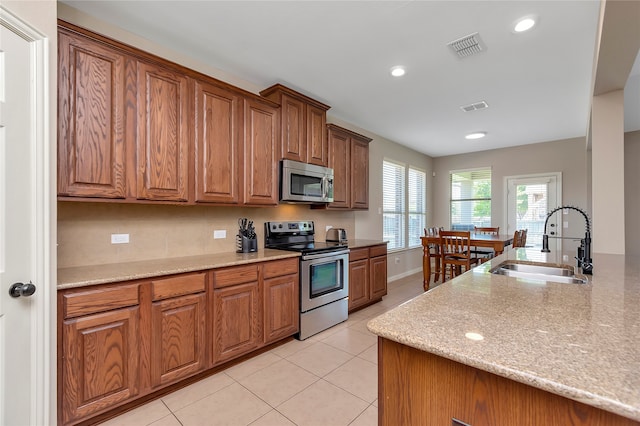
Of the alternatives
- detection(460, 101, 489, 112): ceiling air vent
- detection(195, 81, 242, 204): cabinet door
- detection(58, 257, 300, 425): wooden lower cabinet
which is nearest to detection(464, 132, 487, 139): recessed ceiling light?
detection(460, 101, 489, 112): ceiling air vent

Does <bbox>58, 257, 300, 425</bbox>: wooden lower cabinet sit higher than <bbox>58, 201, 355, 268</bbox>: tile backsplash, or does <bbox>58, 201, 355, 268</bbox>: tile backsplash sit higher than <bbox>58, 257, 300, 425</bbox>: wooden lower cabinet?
<bbox>58, 201, 355, 268</bbox>: tile backsplash

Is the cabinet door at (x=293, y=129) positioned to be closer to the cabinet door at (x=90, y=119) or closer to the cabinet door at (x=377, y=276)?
the cabinet door at (x=90, y=119)

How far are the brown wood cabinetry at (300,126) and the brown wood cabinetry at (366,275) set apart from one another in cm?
124

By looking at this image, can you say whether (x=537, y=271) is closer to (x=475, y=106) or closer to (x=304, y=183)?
(x=304, y=183)

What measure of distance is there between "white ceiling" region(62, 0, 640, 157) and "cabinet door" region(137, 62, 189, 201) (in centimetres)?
45

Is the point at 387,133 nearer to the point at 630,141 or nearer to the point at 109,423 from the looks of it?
the point at 630,141

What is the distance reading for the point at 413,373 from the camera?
813mm

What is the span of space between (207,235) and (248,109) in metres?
1.25

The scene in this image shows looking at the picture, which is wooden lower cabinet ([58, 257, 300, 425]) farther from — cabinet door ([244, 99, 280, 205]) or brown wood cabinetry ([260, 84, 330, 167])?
brown wood cabinetry ([260, 84, 330, 167])

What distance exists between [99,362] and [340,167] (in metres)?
3.02

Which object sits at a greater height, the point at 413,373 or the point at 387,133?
the point at 387,133

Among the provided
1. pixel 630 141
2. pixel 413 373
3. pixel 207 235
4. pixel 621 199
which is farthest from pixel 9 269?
pixel 630 141

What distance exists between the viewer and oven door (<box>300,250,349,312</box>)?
2.82m

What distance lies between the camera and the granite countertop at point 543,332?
565 mm
